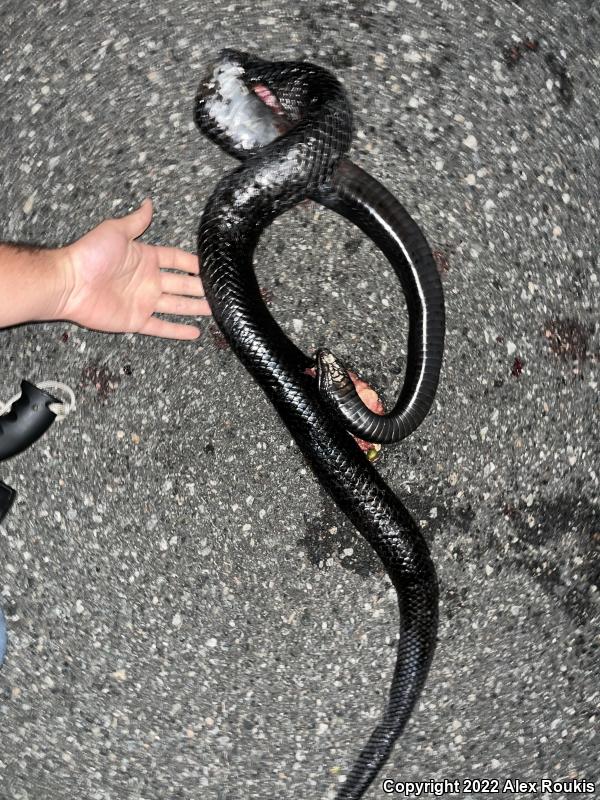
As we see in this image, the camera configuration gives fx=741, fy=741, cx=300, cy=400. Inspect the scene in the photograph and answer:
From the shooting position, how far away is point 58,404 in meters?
3.07

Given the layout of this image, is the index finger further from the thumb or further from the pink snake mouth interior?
the pink snake mouth interior

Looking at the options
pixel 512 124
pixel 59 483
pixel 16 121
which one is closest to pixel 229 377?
pixel 59 483

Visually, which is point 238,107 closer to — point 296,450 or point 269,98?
point 269,98

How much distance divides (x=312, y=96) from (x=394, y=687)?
Answer: 240cm

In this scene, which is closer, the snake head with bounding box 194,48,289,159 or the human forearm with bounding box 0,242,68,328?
the human forearm with bounding box 0,242,68,328

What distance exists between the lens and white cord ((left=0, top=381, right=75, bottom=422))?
3074 millimetres

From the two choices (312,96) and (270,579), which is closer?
(312,96)

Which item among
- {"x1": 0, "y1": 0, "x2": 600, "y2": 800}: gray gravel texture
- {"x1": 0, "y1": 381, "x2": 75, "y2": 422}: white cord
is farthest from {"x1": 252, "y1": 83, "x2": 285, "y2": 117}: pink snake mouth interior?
{"x1": 0, "y1": 381, "x2": 75, "y2": 422}: white cord

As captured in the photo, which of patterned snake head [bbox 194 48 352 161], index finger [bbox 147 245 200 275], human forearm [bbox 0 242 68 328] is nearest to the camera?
human forearm [bbox 0 242 68 328]

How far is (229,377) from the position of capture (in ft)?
10.2

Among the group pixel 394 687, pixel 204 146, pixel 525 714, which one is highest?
pixel 204 146

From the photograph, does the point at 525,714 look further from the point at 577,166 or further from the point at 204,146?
the point at 204,146

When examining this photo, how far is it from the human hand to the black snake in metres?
0.18

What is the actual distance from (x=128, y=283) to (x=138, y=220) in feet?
0.83
